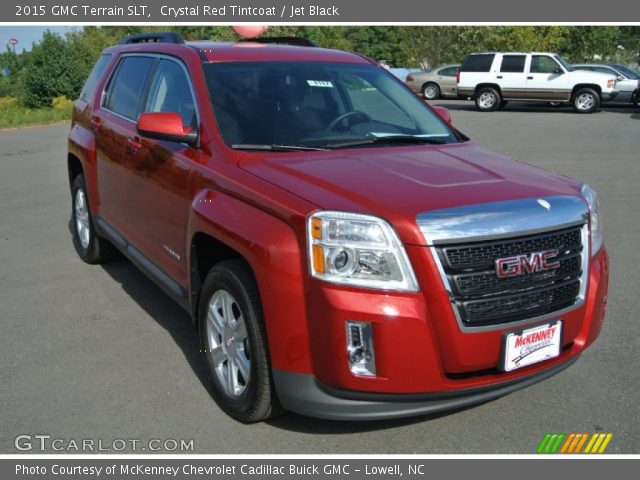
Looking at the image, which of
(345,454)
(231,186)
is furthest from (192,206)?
(345,454)

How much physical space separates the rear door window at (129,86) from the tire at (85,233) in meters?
0.89

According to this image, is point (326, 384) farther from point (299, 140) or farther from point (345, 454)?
point (299, 140)

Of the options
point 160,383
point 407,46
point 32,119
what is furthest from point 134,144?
point 407,46

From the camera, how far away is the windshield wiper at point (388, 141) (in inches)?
158

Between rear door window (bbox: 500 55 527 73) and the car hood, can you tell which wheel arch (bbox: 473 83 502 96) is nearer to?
rear door window (bbox: 500 55 527 73)

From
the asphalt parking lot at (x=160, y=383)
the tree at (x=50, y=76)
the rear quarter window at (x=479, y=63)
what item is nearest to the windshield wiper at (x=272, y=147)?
the asphalt parking lot at (x=160, y=383)

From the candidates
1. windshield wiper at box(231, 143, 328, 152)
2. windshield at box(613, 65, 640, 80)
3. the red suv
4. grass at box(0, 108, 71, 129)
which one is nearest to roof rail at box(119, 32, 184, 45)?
the red suv

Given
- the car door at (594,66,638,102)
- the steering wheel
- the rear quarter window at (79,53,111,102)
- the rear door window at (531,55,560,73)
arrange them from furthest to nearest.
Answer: the car door at (594,66,638,102)
the rear door window at (531,55,560,73)
the rear quarter window at (79,53,111,102)
the steering wheel

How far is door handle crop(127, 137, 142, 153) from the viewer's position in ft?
15.6

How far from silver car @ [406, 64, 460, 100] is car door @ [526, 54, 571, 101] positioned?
198 inches

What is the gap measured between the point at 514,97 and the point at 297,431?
22934mm

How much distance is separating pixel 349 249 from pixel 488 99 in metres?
23.4

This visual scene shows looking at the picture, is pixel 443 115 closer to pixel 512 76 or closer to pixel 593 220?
pixel 593 220
